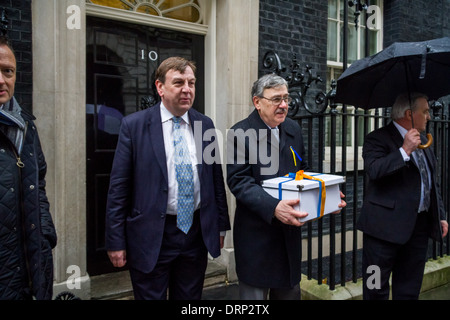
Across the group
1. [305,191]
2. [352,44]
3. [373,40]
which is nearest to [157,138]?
[305,191]

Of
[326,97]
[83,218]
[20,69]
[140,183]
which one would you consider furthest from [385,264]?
[20,69]

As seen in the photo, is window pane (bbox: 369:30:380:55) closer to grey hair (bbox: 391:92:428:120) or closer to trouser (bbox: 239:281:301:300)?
grey hair (bbox: 391:92:428:120)

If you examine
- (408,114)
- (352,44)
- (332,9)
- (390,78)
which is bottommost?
(408,114)

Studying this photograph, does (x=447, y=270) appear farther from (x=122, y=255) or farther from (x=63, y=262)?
(x=63, y=262)

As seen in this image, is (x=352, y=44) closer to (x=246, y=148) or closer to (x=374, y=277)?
(x=374, y=277)

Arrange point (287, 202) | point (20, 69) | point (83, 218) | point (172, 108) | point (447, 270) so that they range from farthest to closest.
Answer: point (447, 270) < point (83, 218) < point (20, 69) < point (172, 108) < point (287, 202)

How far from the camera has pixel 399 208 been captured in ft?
8.74

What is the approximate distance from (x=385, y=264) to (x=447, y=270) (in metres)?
2.04

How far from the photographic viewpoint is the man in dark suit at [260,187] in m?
2.32

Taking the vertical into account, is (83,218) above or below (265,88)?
below

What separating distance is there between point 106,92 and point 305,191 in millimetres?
2730

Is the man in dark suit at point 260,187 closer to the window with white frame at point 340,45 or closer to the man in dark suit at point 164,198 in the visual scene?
the man in dark suit at point 164,198

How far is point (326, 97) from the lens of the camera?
3342 mm

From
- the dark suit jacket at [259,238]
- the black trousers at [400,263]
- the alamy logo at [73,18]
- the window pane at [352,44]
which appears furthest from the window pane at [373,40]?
the alamy logo at [73,18]
